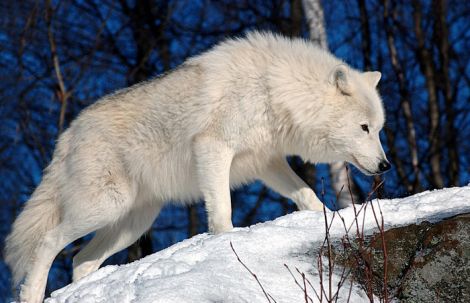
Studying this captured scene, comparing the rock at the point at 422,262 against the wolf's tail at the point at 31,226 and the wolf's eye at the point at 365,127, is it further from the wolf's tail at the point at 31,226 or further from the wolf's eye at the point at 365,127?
the wolf's tail at the point at 31,226

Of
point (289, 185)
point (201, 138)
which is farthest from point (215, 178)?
point (289, 185)

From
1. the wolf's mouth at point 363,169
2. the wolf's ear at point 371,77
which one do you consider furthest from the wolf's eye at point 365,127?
the wolf's ear at point 371,77

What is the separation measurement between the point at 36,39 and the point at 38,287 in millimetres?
9318

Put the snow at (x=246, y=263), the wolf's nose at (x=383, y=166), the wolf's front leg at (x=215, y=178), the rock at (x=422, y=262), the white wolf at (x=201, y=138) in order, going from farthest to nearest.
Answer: the wolf's nose at (x=383, y=166), the white wolf at (x=201, y=138), the wolf's front leg at (x=215, y=178), the rock at (x=422, y=262), the snow at (x=246, y=263)

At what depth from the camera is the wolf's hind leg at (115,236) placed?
6453 mm

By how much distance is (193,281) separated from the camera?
12.4ft

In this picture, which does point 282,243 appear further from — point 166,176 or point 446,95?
point 446,95

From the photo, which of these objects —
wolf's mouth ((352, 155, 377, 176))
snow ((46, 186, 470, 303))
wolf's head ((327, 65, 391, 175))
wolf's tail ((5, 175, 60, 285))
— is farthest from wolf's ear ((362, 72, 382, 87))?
wolf's tail ((5, 175, 60, 285))

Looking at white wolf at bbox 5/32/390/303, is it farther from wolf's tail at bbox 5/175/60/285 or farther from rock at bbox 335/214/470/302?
rock at bbox 335/214/470/302

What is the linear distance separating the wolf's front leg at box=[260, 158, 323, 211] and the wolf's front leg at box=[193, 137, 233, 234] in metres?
0.68

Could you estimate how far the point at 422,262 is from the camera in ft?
13.0

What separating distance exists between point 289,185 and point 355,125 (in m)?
0.75

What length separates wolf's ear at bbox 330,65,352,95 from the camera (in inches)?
237

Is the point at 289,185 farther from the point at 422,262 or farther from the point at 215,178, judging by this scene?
the point at 422,262
